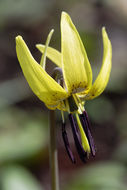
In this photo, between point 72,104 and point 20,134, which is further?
point 20,134

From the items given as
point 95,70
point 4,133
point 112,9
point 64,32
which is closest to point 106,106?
point 95,70

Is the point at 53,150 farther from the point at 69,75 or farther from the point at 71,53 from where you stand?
the point at 71,53

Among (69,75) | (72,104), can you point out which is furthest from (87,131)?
(69,75)

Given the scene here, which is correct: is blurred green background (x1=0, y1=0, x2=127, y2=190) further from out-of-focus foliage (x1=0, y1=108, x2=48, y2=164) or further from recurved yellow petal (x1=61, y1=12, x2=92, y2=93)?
recurved yellow petal (x1=61, y1=12, x2=92, y2=93)

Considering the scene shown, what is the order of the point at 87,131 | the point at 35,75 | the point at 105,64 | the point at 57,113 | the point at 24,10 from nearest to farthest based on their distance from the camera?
the point at 35,75
the point at 105,64
the point at 87,131
the point at 57,113
the point at 24,10

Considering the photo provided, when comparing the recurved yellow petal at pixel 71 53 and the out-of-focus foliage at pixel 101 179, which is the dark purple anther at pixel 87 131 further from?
the out-of-focus foliage at pixel 101 179
